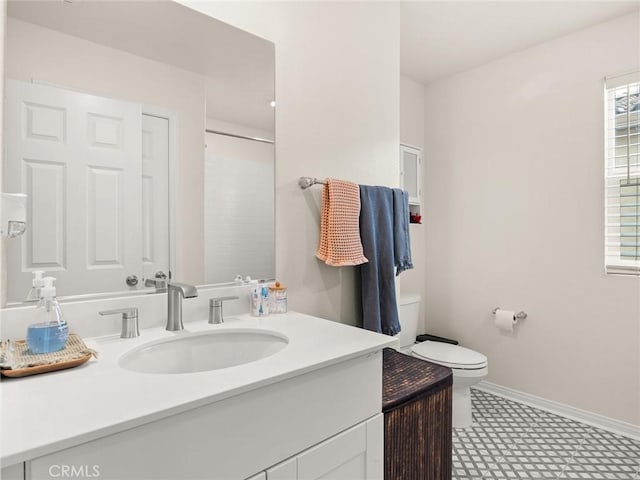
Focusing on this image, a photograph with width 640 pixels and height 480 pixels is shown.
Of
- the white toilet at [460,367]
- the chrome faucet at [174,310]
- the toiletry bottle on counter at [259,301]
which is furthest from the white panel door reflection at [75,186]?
the white toilet at [460,367]

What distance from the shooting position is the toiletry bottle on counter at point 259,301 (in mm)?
1291

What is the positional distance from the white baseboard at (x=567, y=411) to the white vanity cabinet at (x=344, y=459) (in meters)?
1.91

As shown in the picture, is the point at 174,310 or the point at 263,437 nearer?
the point at 263,437

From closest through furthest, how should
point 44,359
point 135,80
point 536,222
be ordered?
1. point 44,359
2. point 135,80
3. point 536,222

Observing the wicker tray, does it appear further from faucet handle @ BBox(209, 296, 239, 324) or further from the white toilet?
the white toilet

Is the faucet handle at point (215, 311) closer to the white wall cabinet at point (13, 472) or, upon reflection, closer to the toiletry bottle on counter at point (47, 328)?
the toiletry bottle on counter at point (47, 328)

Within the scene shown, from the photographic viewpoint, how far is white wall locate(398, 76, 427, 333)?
9.45 feet

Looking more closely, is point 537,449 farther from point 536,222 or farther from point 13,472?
point 13,472

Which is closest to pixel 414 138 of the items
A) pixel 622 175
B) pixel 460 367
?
pixel 622 175

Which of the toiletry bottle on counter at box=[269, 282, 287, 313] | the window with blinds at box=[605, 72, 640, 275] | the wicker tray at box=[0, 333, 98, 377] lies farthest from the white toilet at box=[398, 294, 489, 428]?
the wicker tray at box=[0, 333, 98, 377]

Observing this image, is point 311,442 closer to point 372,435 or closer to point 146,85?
point 372,435

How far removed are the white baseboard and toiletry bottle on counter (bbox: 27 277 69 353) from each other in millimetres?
2681

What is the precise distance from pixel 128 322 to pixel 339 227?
2.71 ft

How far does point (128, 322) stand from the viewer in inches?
39.6
